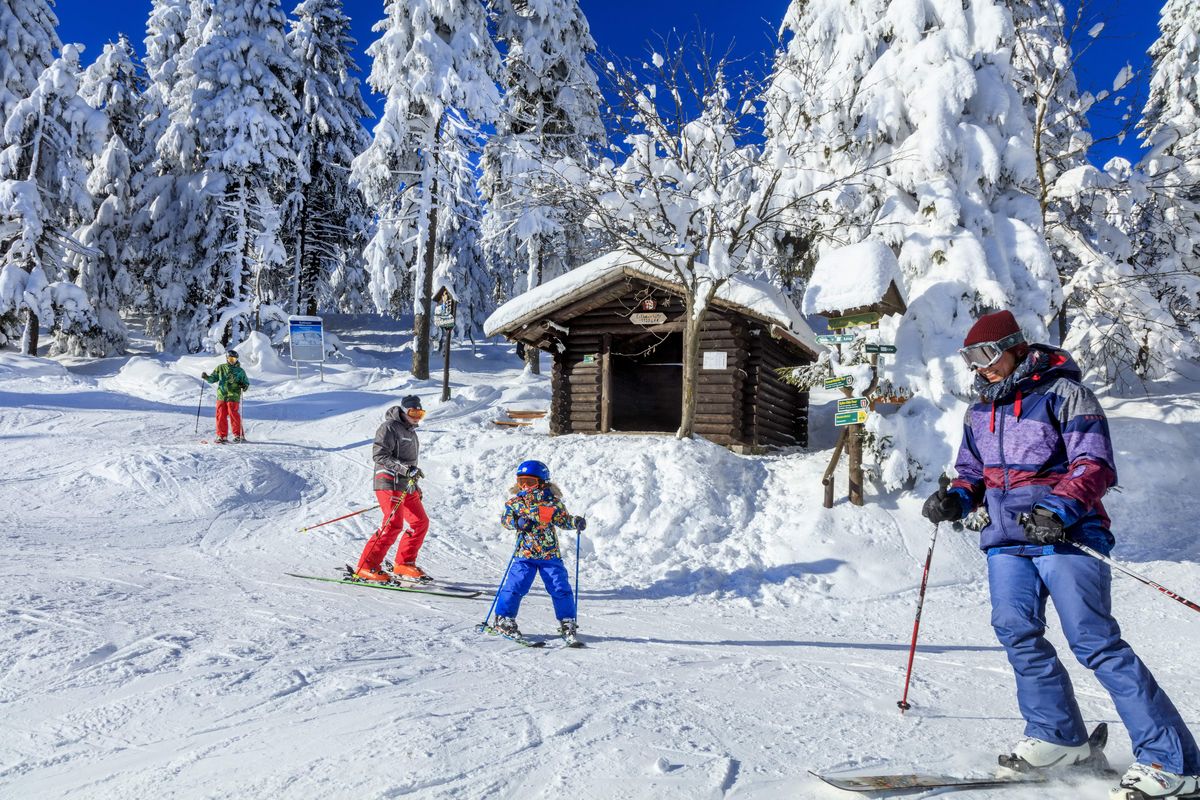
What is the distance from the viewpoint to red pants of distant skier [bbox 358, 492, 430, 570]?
7.54 m

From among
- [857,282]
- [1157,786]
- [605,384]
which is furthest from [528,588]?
[605,384]

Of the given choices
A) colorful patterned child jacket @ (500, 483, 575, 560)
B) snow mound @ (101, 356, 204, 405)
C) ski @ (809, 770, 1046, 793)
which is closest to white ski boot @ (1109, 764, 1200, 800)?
ski @ (809, 770, 1046, 793)

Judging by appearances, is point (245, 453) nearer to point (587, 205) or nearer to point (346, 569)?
point (346, 569)

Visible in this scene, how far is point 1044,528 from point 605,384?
40.3 feet

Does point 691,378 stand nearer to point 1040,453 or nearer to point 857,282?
point 857,282

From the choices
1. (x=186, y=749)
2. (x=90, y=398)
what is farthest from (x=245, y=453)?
(x=186, y=749)

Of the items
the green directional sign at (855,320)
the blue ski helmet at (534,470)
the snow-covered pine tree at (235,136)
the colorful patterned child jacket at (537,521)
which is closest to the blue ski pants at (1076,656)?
the colorful patterned child jacket at (537,521)

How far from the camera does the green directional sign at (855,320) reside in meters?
10.4

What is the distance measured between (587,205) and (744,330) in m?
3.80

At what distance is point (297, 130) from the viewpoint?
27.9m

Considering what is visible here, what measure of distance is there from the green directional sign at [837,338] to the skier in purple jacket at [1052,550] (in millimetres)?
6920

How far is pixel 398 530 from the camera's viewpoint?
25.3 feet

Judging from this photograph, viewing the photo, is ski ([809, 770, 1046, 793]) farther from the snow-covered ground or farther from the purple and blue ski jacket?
the purple and blue ski jacket

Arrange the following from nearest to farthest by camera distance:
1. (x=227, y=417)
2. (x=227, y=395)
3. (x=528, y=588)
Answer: (x=528, y=588)
(x=227, y=395)
(x=227, y=417)
